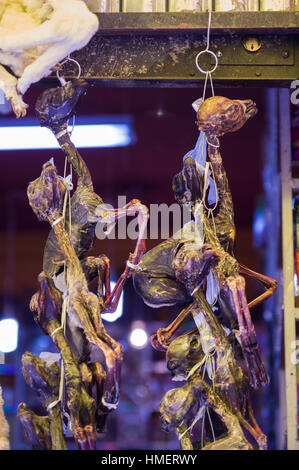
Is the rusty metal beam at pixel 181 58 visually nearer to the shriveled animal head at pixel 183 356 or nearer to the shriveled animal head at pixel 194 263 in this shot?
the shriveled animal head at pixel 194 263

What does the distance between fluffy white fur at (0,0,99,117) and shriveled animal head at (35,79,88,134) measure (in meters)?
0.04

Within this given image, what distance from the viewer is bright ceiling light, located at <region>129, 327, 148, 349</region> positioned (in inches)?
111

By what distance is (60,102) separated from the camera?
137cm

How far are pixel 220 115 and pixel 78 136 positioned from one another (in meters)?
1.14

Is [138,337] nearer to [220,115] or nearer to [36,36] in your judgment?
[220,115]

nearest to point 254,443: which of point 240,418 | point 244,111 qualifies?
point 240,418

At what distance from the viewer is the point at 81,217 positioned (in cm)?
135

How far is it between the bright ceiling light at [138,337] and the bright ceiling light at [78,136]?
81cm

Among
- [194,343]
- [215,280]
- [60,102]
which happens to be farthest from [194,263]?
[60,102]

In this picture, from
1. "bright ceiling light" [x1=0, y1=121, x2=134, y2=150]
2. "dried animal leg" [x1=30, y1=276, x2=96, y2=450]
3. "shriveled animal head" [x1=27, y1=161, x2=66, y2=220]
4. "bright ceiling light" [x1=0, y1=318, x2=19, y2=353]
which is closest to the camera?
"dried animal leg" [x1=30, y1=276, x2=96, y2=450]

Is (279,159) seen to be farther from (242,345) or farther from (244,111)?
(242,345)

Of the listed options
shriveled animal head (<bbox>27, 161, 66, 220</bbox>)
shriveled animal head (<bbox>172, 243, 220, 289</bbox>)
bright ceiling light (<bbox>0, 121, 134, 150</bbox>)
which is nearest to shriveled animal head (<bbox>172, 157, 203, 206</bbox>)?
shriveled animal head (<bbox>172, 243, 220, 289</bbox>)

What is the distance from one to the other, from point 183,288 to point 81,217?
0.25 metres

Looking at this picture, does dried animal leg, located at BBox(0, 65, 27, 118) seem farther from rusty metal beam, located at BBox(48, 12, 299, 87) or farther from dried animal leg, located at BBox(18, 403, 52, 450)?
dried animal leg, located at BBox(18, 403, 52, 450)
